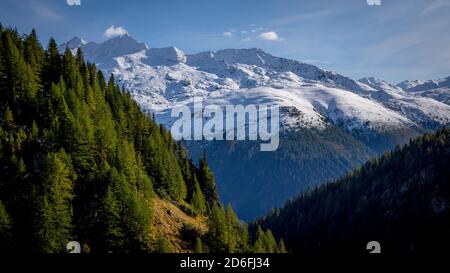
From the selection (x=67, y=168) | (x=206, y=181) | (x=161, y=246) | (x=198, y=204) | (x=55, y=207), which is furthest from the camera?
(x=206, y=181)

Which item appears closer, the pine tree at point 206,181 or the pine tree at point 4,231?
the pine tree at point 4,231

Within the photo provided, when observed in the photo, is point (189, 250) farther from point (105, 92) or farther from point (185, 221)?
point (105, 92)

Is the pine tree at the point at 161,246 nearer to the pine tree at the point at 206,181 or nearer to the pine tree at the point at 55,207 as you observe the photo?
the pine tree at the point at 55,207

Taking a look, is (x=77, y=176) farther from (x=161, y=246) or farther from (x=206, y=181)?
(x=206, y=181)

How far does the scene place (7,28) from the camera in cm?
10750

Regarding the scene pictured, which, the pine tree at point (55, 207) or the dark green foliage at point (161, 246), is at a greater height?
the pine tree at point (55, 207)

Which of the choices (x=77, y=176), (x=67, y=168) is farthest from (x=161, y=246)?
(x=67, y=168)

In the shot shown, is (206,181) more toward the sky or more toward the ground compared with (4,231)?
more toward the sky

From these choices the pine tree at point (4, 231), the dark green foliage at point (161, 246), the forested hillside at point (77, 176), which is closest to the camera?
the pine tree at point (4, 231)

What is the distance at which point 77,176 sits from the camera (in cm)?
7381

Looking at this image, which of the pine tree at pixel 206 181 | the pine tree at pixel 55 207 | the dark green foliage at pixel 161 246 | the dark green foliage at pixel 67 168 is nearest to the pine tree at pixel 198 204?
the dark green foliage at pixel 67 168

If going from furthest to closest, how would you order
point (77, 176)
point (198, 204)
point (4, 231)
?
point (198, 204) < point (77, 176) < point (4, 231)

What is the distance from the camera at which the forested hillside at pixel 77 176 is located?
64938 millimetres
